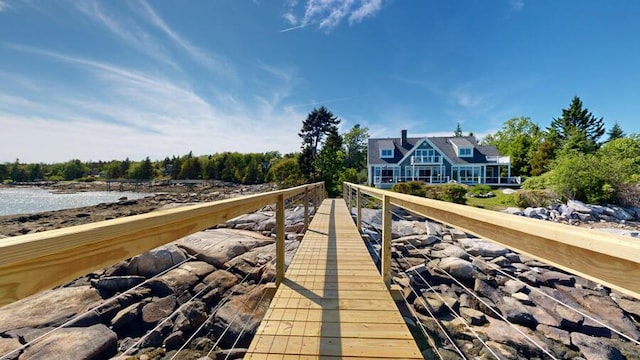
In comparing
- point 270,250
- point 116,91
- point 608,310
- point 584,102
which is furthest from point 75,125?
point 584,102

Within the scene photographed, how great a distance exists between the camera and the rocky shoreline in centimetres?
323

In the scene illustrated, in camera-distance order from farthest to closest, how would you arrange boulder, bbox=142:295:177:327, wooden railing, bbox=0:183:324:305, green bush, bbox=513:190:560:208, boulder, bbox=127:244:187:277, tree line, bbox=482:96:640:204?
green bush, bbox=513:190:560:208, tree line, bbox=482:96:640:204, boulder, bbox=127:244:187:277, boulder, bbox=142:295:177:327, wooden railing, bbox=0:183:324:305

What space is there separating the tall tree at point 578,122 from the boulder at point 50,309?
43.2 metres

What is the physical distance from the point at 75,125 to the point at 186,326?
1810 cm

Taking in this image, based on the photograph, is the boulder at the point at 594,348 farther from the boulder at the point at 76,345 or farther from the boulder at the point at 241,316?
the boulder at the point at 76,345

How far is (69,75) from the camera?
1194cm

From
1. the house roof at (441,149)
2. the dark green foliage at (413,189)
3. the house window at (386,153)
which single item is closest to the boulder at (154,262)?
the dark green foliage at (413,189)

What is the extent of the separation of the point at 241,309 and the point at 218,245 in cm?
231

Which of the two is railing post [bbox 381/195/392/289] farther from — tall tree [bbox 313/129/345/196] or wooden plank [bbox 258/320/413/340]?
tall tree [bbox 313/129/345/196]

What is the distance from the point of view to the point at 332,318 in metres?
2.02

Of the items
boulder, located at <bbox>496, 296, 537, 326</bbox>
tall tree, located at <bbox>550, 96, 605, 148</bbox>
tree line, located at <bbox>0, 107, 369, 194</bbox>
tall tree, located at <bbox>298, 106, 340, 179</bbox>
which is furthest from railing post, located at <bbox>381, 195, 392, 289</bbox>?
tall tree, located at <bbox>550, 96, 605, 148</bbox>

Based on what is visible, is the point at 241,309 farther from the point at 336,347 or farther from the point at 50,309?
the point at 50,309

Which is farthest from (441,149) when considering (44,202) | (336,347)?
(44,202)

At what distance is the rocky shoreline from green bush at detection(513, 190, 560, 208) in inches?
310
